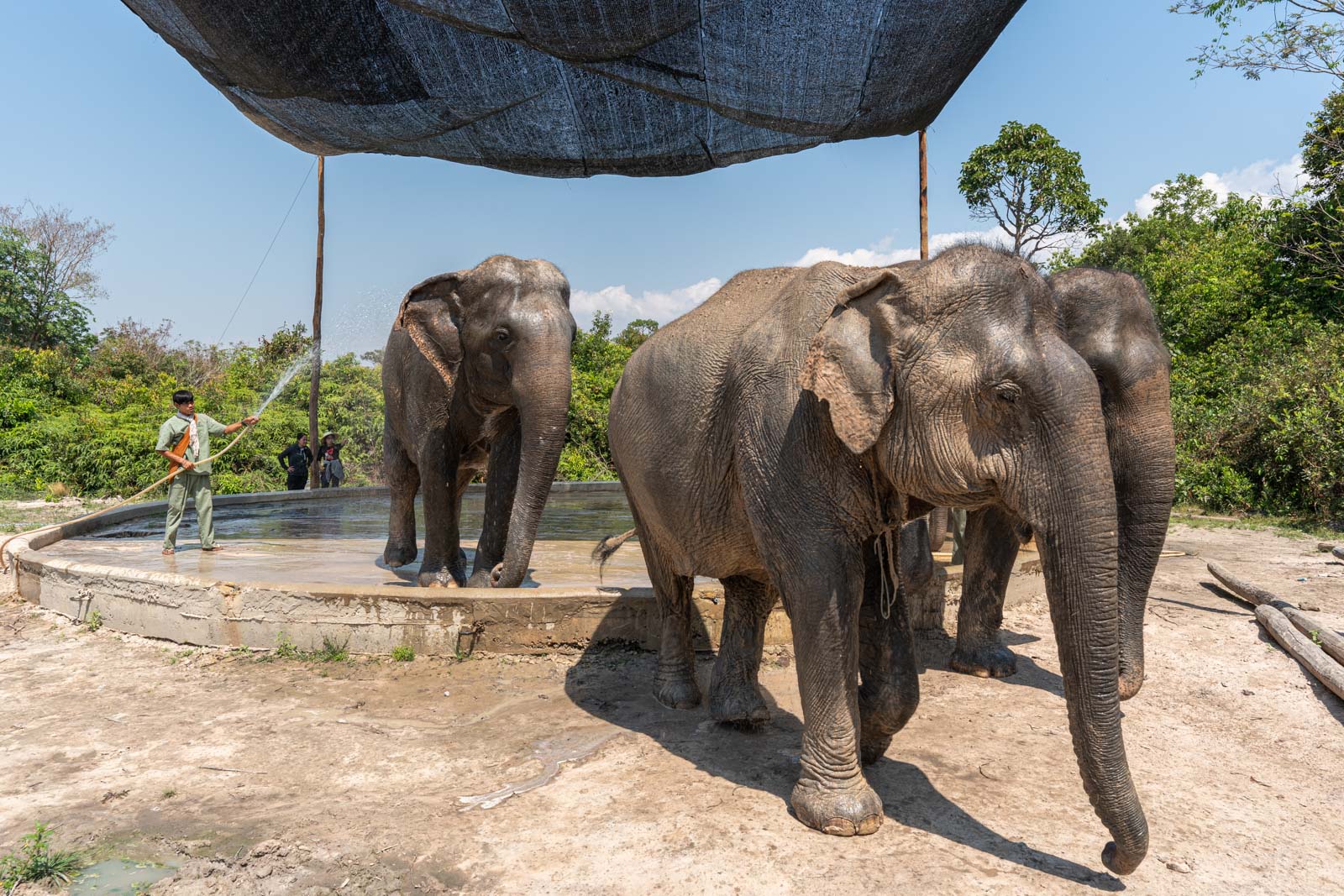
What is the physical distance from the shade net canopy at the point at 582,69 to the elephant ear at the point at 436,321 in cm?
175

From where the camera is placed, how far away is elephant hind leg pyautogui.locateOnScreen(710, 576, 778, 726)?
15.9ft

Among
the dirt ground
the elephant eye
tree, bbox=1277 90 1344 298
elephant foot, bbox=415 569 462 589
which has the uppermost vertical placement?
tree, bbox=1277 90 1344 298

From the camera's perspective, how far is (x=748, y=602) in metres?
5.02

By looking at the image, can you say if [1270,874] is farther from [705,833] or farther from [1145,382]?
[1145,382]

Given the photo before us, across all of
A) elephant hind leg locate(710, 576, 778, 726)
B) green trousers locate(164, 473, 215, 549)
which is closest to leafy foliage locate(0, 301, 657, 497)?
green trousers locate(164, 473, 215, 549)

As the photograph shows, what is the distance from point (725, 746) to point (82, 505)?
49.8ft

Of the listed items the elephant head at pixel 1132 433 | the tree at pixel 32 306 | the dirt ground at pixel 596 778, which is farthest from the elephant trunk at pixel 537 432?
the tree at pixel 32 306

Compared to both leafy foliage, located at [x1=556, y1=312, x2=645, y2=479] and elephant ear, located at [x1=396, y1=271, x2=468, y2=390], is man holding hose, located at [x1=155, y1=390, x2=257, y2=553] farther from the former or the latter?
leafy foliage, located at [x1=556, y1=312, x2=645, y2=479]

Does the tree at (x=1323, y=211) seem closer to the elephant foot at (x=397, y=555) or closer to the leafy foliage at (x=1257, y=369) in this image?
the leafy foliage at (x=1257, y=369)

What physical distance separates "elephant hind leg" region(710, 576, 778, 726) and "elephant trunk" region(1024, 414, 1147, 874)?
209cm

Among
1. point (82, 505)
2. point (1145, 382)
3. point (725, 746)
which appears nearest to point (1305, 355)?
point (1145, 382)

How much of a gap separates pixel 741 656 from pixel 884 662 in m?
0.97

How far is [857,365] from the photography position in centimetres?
336

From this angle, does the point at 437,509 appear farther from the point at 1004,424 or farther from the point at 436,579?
the point at 1004,424
